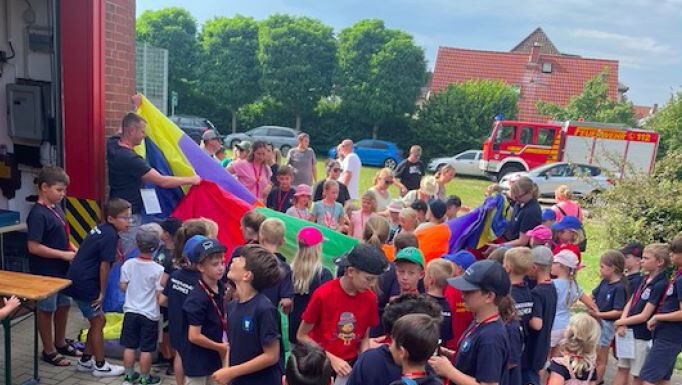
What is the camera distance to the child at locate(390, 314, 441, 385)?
9.12 ft

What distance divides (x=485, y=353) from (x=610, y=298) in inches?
120

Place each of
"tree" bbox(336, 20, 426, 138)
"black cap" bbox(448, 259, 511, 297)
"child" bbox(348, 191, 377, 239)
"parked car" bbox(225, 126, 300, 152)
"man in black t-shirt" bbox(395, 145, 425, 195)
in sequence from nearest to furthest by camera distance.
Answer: "black cap" bbox(448, 259, 511, 297)
"child" bbox(348, 191, 377, 239)
"man in black t-shirt" bbox(395, 145, 425, 195)
"parked car" bbox(225, 126, 300, 152)
"tree" bbox(336, 20, 426, 138)

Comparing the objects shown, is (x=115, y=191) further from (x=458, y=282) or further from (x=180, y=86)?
(x=180, y=86)

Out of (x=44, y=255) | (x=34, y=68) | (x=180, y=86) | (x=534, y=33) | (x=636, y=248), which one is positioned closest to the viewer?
(x=44, y=255)

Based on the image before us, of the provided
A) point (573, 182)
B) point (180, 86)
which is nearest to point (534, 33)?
point (180, 86)

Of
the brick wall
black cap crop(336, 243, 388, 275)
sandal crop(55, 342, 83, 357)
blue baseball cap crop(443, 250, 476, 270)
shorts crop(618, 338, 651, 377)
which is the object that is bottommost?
sandal crop(55, 342, 83, 357)

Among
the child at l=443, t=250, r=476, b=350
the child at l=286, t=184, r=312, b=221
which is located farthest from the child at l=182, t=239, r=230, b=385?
the child at l=286, t=184, r=312, b=221

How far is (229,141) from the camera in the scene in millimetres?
31469

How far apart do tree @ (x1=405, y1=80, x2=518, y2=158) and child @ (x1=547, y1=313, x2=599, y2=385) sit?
3012cm

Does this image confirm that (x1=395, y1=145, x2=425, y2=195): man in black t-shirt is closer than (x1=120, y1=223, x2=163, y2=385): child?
No

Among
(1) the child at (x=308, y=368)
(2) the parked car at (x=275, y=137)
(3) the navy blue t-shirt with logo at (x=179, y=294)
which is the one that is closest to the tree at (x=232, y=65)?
(2) the parked car at (x=275, y=137)

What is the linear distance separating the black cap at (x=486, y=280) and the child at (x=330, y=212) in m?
3.39

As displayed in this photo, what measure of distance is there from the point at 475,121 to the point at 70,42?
2935 centimetres

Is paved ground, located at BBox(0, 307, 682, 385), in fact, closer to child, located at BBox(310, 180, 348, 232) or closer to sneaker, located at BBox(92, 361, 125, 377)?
sneaker, located at BBox(92, 361, 125, 377)
